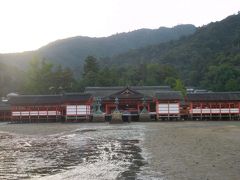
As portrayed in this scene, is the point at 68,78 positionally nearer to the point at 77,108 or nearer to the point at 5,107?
the point at 5,107

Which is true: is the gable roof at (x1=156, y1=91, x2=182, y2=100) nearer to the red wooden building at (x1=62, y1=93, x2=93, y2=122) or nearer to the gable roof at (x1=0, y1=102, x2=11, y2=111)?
the red wooden building at (x1=62, y1=93, x2=93, y2=122)

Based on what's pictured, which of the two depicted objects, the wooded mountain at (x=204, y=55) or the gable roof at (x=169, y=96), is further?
the wooded mountain at (x=204, y=55)

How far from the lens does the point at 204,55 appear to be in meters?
→ 145

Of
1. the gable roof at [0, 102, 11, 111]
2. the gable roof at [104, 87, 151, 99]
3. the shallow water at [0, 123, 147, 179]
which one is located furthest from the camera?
the gable roof at [0, 102, 11, 111]

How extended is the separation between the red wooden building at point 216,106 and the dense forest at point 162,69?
2654cm

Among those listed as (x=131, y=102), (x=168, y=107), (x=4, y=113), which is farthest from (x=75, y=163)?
(x=4, y=113)

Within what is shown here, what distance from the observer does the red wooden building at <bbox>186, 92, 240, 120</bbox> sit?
2200 inches

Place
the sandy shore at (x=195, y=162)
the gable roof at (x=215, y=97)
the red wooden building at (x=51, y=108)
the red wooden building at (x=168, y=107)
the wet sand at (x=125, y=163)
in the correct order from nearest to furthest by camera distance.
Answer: the sandy shore at (x=195, y=162)
the wet sand at (x=125, y=163)
the gable roof at (x=215, y=97)
the red wooden building at (x=168, y=107)
the red wooden building at (x=51, y=108)

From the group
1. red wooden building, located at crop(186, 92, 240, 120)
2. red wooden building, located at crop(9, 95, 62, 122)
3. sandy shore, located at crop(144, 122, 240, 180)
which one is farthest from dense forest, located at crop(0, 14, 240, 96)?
sandy shore, located at crop(144, 122, 240, 180)

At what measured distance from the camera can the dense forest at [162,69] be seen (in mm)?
86375

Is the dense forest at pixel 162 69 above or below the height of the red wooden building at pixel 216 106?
above

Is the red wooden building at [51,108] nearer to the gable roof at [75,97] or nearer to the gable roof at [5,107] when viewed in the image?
the gable roof at [75,97]

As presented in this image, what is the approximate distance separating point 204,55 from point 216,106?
3608 inches

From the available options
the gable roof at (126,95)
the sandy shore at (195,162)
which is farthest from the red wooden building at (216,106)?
the sandy shore at (195,162)
